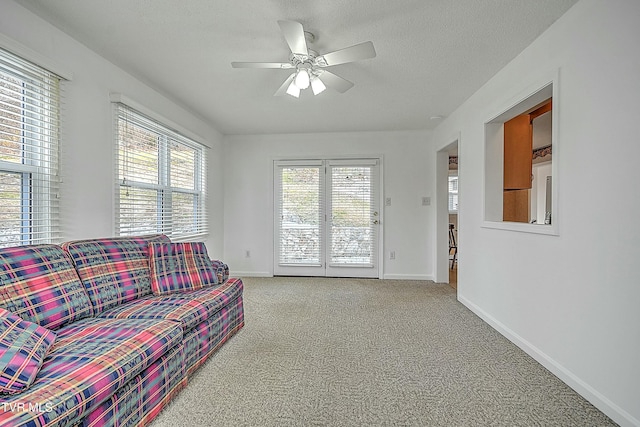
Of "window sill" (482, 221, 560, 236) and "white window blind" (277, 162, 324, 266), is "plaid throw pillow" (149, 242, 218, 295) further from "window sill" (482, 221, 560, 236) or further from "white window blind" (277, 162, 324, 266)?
"window sill" (482, 221, 560, 236)

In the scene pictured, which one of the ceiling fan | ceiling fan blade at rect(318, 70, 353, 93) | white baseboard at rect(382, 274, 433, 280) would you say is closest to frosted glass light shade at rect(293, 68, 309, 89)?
the ceiling fan

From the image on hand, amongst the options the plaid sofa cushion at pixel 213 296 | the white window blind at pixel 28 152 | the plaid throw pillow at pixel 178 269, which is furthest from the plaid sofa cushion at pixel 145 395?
the white window blind at pixel 28 152

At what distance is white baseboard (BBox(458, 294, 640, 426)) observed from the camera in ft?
5.27

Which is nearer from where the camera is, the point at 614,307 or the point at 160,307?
the point at 614,307

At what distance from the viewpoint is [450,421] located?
1641mm

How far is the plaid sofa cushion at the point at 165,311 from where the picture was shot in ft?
6.34

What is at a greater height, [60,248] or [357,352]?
[60,248]

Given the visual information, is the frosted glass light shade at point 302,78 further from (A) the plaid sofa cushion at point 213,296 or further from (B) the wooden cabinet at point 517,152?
(B) the wooden cabinet at point 517,152

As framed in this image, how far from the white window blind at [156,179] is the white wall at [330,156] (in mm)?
815

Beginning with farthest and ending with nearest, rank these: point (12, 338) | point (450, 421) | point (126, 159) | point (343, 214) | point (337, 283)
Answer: point (343, 214) → point (337, 283) → point (126, 159) → point (450, 421) → point (12, 338)

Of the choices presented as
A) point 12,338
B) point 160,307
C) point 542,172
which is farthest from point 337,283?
point 542,172

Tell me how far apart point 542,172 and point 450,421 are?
6458 mm

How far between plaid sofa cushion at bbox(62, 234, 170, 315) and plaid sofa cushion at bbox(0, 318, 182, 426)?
10.9 inches

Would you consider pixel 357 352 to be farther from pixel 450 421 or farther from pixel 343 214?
pixel 343 214
